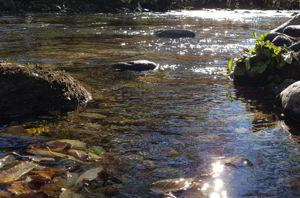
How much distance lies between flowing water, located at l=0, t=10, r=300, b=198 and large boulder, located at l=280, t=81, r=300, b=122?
0.27 m

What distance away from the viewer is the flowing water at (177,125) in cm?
536

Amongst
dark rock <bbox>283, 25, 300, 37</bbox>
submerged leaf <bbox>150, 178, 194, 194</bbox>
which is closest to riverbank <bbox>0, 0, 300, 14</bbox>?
dark rock <bbox>283, 25, 300, 37</bbox>

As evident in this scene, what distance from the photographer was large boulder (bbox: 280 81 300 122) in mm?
7609

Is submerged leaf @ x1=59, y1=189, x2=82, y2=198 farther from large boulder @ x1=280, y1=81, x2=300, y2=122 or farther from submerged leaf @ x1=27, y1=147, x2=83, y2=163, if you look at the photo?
large boulder @ x1=280, y1=81, x2=300, y2=122

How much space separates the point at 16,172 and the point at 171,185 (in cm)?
160

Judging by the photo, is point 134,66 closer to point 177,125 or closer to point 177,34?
point 177,125

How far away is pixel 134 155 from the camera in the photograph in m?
5.98

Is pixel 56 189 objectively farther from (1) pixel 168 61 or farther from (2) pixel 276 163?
(1) pixel 168 61

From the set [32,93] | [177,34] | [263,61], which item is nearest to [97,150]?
[32,93]

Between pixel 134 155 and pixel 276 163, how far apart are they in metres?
1.64

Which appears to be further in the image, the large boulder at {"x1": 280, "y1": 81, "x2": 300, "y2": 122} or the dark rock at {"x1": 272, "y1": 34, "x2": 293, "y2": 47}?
the dark rock at {"x1": 272, "y1": 34, "x2": 293, "y2": 47}

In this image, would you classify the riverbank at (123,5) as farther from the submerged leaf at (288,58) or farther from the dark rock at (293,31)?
the submerged leaf at (288,58)

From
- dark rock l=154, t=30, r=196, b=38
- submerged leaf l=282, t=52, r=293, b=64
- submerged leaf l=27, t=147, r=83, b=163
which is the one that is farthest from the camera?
dark rock l=154, t=30, r=196, b=38

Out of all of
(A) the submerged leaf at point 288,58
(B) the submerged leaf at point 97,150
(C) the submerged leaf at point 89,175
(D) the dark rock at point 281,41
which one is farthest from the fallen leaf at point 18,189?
(D) the dark rock at point 281,41
